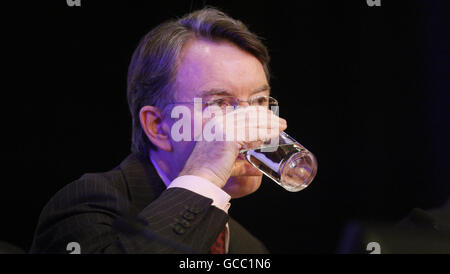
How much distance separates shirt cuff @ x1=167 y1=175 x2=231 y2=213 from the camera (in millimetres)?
1002

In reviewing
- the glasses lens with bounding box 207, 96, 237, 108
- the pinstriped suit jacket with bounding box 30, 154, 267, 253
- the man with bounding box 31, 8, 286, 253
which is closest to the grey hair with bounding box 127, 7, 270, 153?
the man with bounding box 31, 8, 286, 253

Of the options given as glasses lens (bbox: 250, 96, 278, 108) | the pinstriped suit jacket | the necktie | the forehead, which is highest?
the forehead

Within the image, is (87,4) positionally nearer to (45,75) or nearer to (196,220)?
(45,75)

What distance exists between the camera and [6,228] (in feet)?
5.24

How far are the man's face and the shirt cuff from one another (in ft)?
0.99

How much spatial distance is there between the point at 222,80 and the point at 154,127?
1.15ft

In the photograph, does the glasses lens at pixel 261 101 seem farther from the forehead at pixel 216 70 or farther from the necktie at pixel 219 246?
the necktie at pixel 219 246

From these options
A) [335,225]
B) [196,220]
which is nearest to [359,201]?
[335,225]

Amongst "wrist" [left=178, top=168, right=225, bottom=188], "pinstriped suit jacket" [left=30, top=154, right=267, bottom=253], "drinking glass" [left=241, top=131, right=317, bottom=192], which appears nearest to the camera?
"pinstriped suit jacket" [left=30, top=154, right=267, bottom=253]

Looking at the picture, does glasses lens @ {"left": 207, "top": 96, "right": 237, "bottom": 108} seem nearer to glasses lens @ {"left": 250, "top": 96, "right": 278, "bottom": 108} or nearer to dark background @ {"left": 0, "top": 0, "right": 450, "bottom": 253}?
glasses lens @ {"left": 250, "top": 96, "right": 278, "bottom": 108}

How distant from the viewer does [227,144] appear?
1.09 m

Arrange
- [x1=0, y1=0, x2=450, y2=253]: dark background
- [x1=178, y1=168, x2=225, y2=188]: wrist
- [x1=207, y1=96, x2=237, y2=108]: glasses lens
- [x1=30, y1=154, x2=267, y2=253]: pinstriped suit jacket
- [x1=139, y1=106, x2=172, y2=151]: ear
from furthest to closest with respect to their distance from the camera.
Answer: [x1=0, y1=0, x2=450, y2=253]: dark background → [x1=139, y1=106, x2=172, y2=151]: ear → [x1=207, y1=96, x2=237, y2=108]: glasses lens → [x1=178, y1=168, x2=225, y2=188]: wrist → [x1=30, y1=154, x2=267, y2=253]: pinstriped suit jacket
